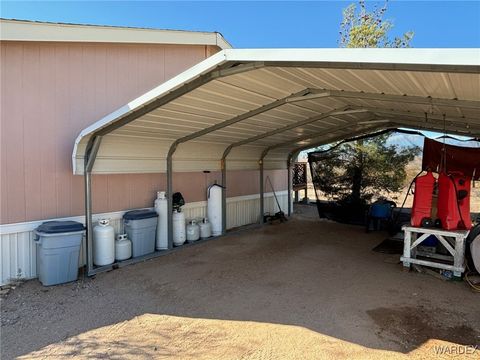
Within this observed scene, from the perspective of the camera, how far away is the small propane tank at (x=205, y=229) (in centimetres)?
680

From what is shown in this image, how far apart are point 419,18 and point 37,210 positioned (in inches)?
542

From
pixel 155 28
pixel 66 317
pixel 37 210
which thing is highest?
pixel 155 28

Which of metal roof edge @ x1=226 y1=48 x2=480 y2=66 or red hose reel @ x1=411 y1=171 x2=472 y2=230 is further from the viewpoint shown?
red hose reel @ x1=411 y1=171 x2=472 y2=230

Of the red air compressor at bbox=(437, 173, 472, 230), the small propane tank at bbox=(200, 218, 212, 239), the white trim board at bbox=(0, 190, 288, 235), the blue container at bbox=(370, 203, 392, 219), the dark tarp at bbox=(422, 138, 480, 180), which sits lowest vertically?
the small propane tank at bbox=(200, 218, 212, 239)

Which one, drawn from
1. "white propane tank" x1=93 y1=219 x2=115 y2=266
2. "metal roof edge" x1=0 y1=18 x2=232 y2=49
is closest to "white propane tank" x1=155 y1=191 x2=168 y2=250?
"white propane tank" x1=93 y1=219 x2=115 y2=266

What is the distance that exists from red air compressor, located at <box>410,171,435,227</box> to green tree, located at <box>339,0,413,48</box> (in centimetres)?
805

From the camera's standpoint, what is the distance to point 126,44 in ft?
18.4

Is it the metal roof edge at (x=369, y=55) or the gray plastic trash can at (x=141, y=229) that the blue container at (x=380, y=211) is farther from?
the metal roof edge at (x=369, y=55)

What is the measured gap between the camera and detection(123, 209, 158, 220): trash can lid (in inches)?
208

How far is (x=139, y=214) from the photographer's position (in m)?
5.36

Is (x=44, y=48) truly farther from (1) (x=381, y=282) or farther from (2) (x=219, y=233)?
(1) (x=381, y=282)

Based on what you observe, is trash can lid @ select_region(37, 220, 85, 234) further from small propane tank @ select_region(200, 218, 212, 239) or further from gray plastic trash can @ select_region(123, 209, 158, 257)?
small propane tank @ select_region(200, 218, 212, 239)

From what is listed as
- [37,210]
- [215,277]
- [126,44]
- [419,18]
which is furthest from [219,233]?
[419,18]

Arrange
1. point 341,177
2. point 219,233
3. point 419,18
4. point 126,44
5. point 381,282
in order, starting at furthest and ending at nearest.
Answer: point 419,18, point 341,177, point 219,233, point 126,44, point 381,282
